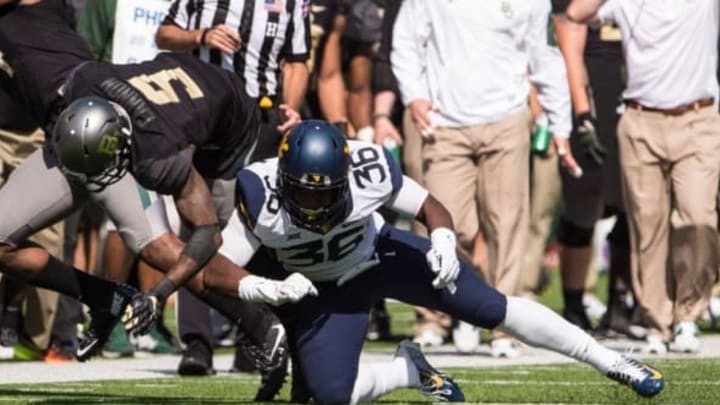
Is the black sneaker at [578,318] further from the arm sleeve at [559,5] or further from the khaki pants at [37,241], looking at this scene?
the khaki pants at [37,241]

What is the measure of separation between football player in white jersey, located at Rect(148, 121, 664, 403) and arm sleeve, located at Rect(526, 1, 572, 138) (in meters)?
3.05

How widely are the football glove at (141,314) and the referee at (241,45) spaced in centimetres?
197

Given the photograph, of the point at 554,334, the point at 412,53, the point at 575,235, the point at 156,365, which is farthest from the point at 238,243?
the point at 575,235

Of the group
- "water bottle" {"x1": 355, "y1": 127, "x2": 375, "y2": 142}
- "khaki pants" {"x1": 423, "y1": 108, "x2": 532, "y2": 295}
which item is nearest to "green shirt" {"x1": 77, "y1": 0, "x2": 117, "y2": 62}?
"water bottle" {"x1": 355, "y1": 127, "x2": 375, "y2": 142}

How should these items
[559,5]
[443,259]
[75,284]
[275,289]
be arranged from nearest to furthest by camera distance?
1. [275,289]
2. [443,259]
3. [75,284]
4. [559,5]

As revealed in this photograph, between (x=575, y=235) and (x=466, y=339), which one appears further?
(x=575, y=235)

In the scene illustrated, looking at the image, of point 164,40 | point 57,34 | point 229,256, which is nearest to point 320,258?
point 229,256

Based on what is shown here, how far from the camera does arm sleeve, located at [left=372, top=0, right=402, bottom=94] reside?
11.9 metres

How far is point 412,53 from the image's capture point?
11.0 metres

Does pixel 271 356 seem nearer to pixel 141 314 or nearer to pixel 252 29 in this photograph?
pixel 141 314

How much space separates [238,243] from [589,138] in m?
4.01

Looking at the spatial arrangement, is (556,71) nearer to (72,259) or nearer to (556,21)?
(556,21)

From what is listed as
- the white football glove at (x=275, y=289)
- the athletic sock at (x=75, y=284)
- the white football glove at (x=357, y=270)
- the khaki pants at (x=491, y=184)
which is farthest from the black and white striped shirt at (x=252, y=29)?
the white football glove at (x=275, y=289)

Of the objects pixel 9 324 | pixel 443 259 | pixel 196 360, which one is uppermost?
pixel 443 259
